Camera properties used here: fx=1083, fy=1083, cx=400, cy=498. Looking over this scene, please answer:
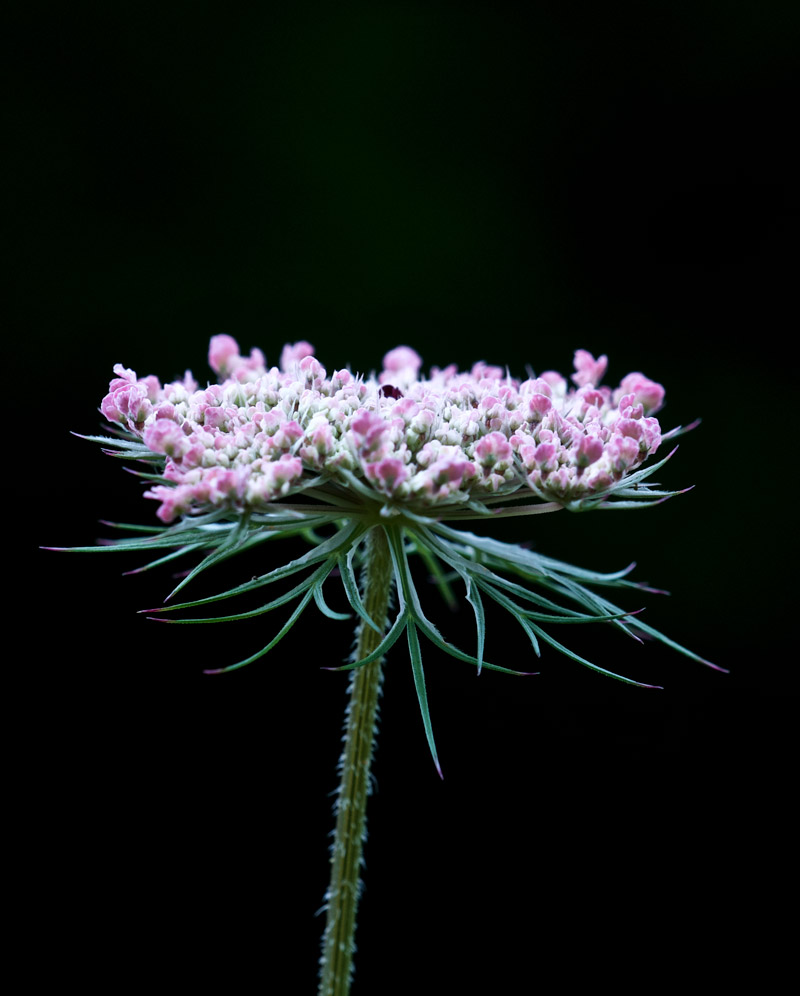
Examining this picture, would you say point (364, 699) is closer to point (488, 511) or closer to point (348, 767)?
point (348, 767)

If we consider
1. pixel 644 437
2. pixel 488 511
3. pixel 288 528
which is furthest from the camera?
pixel 288 528

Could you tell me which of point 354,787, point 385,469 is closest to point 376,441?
point 385,469

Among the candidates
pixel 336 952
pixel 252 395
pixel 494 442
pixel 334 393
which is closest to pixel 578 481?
pixel 494 442

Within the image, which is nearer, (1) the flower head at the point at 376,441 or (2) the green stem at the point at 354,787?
(1) the flower head at the point at 376,441

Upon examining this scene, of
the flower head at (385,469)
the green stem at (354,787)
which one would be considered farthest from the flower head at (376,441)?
the green stem at (354,787)

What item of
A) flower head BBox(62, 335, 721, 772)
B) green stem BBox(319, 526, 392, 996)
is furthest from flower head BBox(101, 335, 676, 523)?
green stem BBox(319, 526, 392, 996)

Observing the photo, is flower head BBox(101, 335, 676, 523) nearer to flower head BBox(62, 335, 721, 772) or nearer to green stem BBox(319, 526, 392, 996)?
flower head BBox(62, 335, 721, 772)

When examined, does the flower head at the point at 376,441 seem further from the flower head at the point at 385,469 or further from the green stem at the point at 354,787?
the green stem at the point at 354,787
